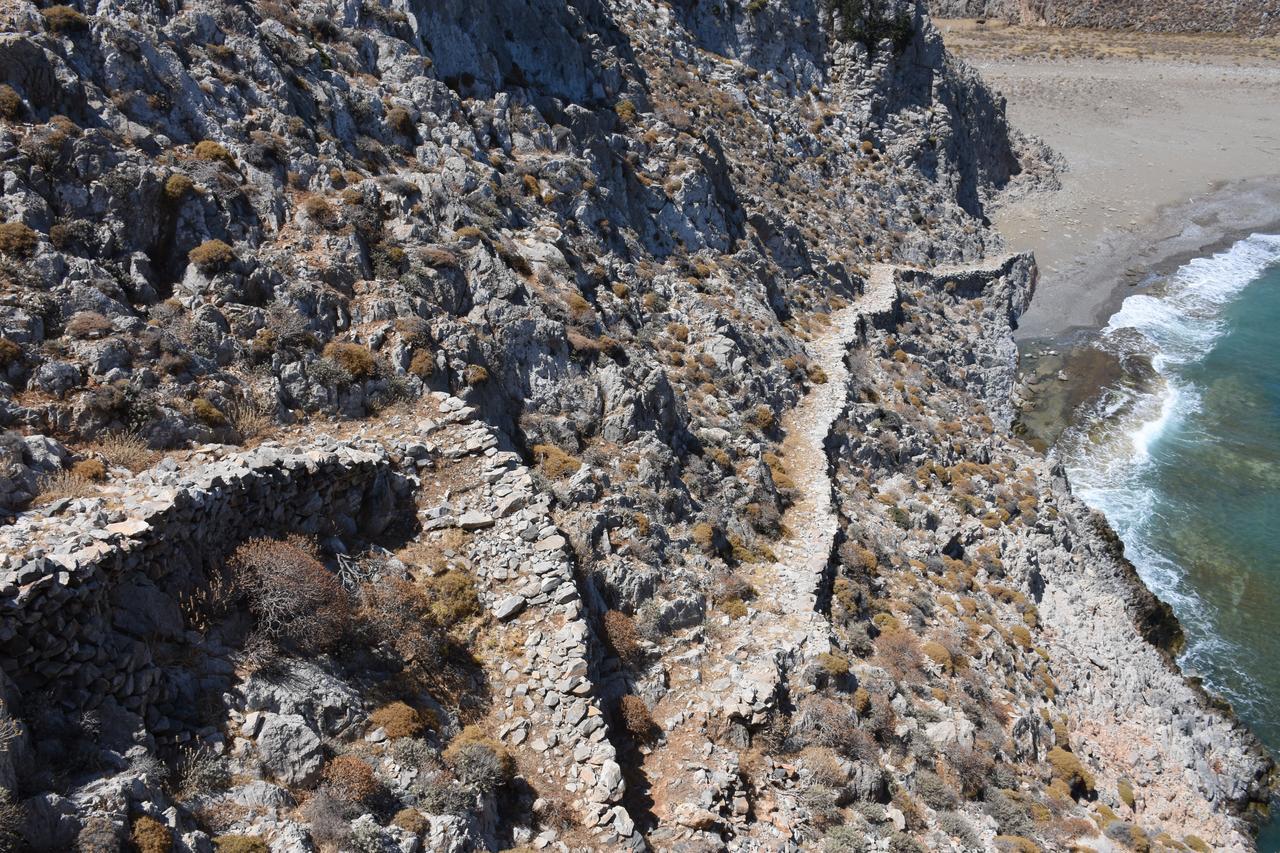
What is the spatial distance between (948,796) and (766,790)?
20.2 feet

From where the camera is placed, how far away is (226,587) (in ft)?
50.6

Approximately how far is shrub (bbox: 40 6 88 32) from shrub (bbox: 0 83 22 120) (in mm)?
3581

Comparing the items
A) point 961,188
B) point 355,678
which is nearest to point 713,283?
point 355,678

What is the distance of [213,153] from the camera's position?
2488 centimetres

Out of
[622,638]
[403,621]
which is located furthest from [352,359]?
[622,638]

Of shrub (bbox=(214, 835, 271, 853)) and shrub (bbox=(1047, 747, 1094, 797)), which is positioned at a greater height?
shrub (bbox=(214, 835, 271, 853))

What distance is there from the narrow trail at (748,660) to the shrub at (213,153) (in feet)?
66.6

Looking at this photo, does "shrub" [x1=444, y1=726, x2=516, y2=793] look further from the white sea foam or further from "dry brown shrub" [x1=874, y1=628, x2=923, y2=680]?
the white sea foam

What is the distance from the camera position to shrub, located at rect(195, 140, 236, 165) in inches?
974

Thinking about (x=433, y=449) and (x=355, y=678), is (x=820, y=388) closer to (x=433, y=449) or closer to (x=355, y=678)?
(x=433, y=449)

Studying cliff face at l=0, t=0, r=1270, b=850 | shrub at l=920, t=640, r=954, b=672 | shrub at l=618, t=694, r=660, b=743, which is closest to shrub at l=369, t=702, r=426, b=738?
cliff face at l=0, t=0, r=1270, b=850

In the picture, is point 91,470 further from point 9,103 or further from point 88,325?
point 9,103

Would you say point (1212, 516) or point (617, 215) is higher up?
point (617, 215)

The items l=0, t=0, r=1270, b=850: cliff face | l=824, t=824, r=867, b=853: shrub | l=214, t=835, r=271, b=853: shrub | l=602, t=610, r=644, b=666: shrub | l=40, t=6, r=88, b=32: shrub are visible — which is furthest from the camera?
l=40, t=6, r=88, b=32: shrub
